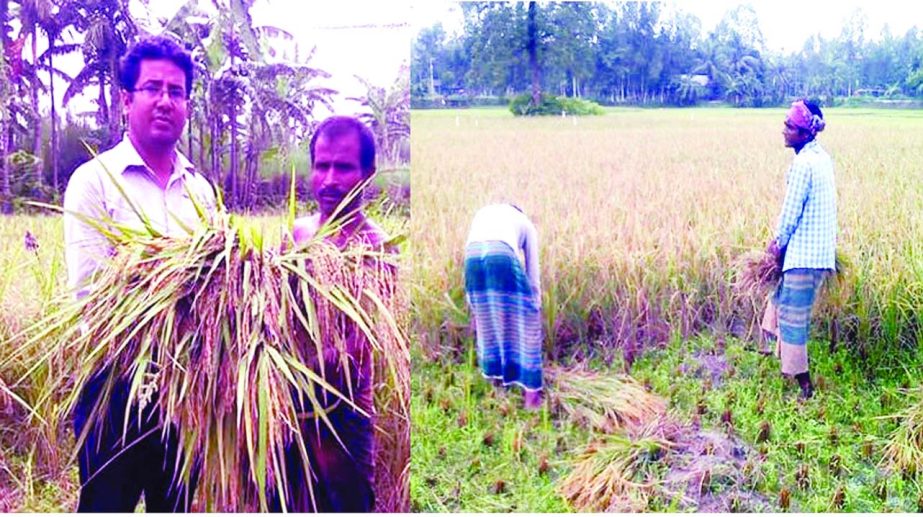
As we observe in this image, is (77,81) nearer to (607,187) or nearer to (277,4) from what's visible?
(277,4)

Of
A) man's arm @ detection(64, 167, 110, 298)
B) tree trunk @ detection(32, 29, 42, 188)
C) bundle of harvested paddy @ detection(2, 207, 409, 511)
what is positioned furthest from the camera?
tree trunk @ detection(32, 29, 42, 188)

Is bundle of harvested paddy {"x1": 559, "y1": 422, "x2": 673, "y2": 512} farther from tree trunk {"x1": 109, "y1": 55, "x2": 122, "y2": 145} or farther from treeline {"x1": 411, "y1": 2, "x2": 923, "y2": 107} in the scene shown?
tree trunk {"x1": 109, "y1": 55, "x2": 122, "y2": 145}

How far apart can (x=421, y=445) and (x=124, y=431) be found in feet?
3.18

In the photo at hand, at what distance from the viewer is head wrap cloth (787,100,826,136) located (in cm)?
292

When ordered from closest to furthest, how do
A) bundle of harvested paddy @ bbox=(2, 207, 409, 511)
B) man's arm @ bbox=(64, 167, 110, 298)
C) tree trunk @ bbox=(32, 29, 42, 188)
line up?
bundle of harvested paddy @ bbox=(2, 207, 409, 511) < man's arm @ bbox=(64, 167, 110, 298) < tree trunk @ bbox=(32, 29, 42, 188)

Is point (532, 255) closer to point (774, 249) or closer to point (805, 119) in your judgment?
point (774, 249)

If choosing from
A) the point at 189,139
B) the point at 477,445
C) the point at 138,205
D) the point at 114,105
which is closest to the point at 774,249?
the point at 477,445

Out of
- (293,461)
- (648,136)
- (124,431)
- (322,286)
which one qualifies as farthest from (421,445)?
(648,136)

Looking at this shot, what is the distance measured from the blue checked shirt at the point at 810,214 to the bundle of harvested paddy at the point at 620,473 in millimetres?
749

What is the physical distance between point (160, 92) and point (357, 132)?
0.66 m

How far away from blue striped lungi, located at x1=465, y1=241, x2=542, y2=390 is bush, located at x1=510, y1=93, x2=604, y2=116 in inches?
18.6

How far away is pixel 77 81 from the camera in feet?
9.50

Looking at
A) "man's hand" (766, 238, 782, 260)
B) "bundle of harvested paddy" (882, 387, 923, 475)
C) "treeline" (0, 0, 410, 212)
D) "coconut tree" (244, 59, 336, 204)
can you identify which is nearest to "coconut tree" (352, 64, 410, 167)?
"treeline" (0, 0, 410, 212)

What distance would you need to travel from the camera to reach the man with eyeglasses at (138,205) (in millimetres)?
2803
